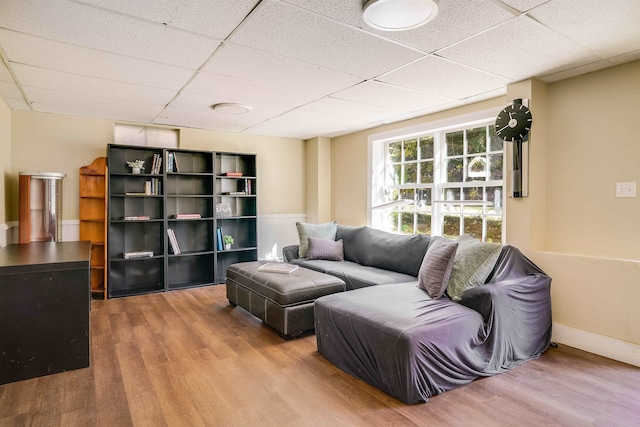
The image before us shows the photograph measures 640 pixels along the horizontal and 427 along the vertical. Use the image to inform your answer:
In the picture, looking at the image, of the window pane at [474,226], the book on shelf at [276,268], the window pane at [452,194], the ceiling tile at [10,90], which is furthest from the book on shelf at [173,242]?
the window pane at [474,226]

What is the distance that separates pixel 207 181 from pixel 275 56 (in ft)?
9.95

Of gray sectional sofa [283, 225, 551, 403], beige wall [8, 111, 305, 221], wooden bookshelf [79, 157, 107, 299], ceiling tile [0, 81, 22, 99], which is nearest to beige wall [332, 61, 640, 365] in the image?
gray sectional sofa [283, 225, 551, 403]

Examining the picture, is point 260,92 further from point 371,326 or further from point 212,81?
point 371,326

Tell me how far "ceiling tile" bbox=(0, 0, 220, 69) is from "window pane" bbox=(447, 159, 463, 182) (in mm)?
2840

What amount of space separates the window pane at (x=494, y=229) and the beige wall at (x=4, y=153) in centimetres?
486

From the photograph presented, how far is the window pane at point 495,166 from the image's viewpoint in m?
3.72

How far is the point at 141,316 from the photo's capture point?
3.74 metres

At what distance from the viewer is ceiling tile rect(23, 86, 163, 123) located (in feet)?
11.6

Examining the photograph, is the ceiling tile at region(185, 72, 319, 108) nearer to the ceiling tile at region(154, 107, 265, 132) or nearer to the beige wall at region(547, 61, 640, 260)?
the ceiling tile at region(154, 107, 265, 132)

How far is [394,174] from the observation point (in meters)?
4.98

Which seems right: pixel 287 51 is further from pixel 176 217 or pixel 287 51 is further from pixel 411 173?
pixel 176 217

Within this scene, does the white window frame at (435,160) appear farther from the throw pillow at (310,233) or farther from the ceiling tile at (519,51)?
the ceiling tile at (519,51)

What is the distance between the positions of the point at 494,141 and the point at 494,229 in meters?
0.90

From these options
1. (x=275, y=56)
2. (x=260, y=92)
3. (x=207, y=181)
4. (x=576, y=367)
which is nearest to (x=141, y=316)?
(x=207, y=181)
